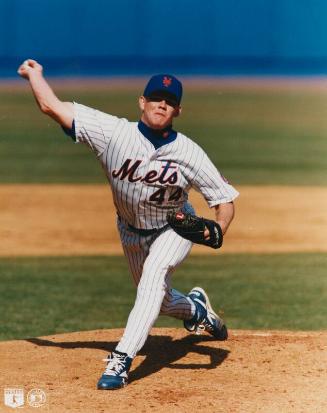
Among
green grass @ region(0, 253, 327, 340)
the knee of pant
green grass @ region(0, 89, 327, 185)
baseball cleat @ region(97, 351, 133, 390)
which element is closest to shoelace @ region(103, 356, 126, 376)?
baseball cleat @ region(97, 351, 133, 390)

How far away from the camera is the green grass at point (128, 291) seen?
278 inches

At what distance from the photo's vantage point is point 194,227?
421cm

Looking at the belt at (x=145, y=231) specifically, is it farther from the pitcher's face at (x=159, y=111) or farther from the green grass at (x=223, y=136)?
the green grass at (x=223, y=136)

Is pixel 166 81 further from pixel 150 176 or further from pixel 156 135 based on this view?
pixel 150 176

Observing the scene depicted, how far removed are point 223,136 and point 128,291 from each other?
53.1 ft

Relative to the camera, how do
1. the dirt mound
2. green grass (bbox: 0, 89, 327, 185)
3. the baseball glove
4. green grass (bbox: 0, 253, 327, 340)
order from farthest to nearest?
green grass (bbox: 0, 89, 327, 185) → the dirt mound → green grass (bbox: 0, 253, 327, 340) → the baseball glove

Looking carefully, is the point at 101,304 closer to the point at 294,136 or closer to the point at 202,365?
the point at 202,365

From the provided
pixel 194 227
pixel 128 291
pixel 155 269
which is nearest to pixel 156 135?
pixel 194 227

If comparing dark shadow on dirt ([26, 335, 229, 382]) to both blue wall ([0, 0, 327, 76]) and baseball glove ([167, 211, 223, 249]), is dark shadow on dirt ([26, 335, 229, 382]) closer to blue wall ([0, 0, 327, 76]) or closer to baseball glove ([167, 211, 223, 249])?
baseball glove ([167, 211, 223, 249])

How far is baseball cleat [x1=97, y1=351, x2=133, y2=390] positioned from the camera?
13.8ft

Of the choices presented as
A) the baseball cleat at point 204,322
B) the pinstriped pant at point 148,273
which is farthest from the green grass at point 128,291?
the pinstriped pant at point 148,273

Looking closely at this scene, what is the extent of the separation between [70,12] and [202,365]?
17.2 meters

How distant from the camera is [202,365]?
15.7ft

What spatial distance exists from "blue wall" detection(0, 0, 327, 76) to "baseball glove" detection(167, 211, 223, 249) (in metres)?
16.1
